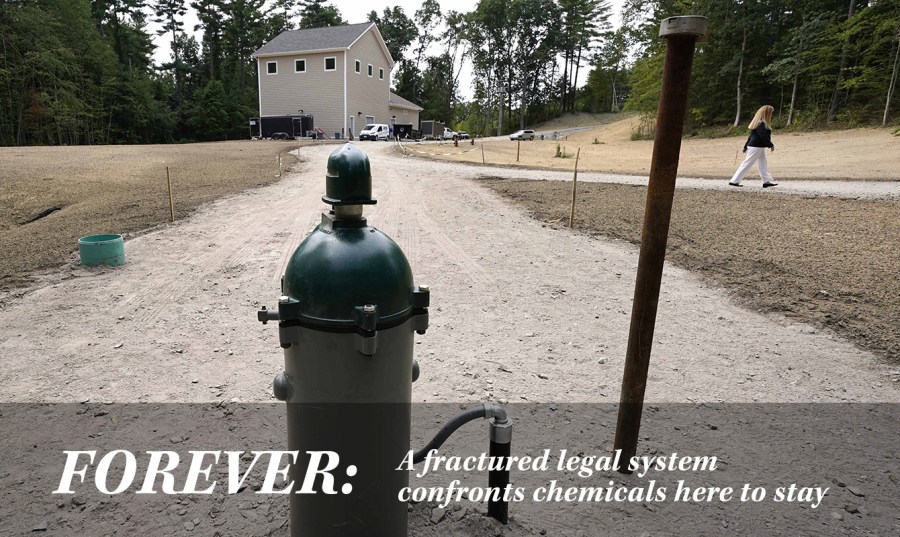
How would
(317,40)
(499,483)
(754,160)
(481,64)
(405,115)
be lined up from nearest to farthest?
(499,483) → (754,160) → (317,40) → (405,115) → (481,64)

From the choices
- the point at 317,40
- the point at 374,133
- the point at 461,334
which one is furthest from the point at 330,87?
the point at 461,334

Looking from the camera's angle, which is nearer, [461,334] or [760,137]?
[461,334]

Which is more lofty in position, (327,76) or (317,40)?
(317,40)

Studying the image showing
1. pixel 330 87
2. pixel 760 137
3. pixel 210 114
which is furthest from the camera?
pixel 210 114

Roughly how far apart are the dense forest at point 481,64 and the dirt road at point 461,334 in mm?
28088

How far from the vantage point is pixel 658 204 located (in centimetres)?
246

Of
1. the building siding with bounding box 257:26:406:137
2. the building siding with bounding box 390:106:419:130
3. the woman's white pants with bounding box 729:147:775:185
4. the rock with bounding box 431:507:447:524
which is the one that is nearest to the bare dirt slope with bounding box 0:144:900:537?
the rock with bounding box 431:507:447:524

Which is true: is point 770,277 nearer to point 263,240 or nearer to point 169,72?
point 263,240

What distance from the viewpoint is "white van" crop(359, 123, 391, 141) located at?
36531mm

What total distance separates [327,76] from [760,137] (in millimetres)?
33333

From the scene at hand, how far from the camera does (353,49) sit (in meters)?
38.4

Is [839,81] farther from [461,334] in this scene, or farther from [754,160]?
[461,334]
